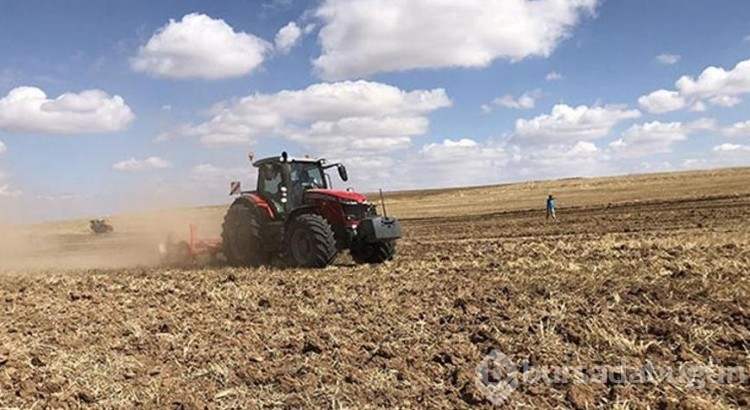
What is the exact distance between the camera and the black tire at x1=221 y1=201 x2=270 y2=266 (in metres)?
14.0

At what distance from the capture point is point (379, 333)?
6824mm

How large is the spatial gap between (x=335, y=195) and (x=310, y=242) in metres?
1.08

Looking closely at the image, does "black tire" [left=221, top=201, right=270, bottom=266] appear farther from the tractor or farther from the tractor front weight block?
the tractor front weight block

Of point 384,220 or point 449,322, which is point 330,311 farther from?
point 384,220

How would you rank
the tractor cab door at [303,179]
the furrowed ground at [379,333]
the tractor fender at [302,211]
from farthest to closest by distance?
the tractor cab door at [303,179] < the tractor fender at [302,211] < the furrowed ground at [379,333]

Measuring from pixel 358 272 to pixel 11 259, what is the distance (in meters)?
15.6

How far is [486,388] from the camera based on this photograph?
16.5ft

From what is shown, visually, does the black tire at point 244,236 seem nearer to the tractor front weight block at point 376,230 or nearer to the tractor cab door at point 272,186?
the tractor cab door at point 272,186

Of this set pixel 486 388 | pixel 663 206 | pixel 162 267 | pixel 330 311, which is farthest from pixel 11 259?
pixel 663 206

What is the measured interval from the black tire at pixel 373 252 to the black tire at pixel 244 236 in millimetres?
2065

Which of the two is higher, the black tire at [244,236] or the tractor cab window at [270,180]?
the tractor cab window at [270,180]

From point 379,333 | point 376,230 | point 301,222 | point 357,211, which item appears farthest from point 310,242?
point 379,333

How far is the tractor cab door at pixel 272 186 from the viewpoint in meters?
13.9

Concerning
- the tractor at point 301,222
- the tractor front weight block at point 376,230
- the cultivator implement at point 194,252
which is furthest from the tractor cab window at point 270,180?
the tractor front weight block at point 376,230
